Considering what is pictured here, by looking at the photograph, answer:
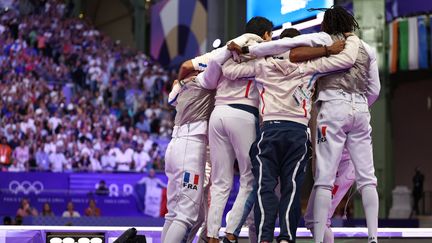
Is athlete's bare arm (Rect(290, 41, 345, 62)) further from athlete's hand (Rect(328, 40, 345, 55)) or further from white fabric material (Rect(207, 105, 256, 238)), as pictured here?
white fabric material (Rect(207, 105, 256, 238))

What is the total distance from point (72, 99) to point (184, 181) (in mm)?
18130

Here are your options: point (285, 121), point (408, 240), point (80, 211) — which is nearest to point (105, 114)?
point (80, 211)

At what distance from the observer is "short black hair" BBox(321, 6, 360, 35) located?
734cm

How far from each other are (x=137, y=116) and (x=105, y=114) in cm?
111

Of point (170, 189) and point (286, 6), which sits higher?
point (286, 6)

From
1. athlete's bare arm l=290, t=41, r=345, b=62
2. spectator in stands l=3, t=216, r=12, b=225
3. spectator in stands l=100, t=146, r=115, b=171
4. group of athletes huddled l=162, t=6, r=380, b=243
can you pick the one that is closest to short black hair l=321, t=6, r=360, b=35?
group of athletes huddled l=162, t=6, r=380, b=243

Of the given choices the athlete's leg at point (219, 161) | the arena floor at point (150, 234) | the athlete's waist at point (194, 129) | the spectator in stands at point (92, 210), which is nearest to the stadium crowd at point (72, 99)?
the spectator in stands at point (92, 210)

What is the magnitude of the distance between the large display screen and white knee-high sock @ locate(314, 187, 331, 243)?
4404 millimetres

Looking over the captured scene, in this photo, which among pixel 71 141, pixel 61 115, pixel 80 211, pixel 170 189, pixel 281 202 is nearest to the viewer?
pixel 281 202

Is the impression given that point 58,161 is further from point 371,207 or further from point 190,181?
point 371,207

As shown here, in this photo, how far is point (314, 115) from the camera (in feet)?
24.9

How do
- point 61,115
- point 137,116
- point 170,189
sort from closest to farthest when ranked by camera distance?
point 170,189
point 61,115
point 137,116

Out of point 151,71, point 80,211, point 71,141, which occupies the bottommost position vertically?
point 80,211

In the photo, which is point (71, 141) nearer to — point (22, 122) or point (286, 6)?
point (22, 122)
